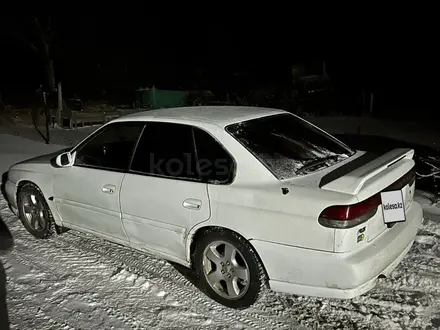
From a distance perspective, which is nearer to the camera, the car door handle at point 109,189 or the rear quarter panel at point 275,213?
the rear quarter panel at point 275,213

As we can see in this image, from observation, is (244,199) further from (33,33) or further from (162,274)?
(33,33)

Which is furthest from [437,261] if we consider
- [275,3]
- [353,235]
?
[275,3]

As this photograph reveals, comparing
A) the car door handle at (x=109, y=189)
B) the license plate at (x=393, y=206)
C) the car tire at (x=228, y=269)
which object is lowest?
the car tire at (x=228, y=269)

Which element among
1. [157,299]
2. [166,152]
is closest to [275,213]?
[166,152]

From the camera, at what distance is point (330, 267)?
281 cm

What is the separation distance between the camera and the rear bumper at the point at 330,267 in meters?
2.79

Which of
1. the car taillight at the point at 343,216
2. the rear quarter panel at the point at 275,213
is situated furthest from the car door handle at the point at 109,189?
the car taillight at the point at 343,216

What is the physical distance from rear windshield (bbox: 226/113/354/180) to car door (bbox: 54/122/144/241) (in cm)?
105

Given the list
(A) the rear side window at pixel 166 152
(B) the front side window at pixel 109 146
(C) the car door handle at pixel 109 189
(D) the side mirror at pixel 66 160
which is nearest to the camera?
(A) the rear side window at pixel 166 152

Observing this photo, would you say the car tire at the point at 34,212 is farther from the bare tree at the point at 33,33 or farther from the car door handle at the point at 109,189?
the bare tree at the point at 33,33

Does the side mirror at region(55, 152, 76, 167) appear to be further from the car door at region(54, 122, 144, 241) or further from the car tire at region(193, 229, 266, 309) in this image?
the car tire at region(193, 229, 266, 309)

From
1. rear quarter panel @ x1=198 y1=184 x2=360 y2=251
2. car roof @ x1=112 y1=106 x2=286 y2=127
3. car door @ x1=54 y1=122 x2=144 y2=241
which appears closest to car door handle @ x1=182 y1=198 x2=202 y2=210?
rear quarter panel @ x1=198 y1=184 x2=360 y2=251

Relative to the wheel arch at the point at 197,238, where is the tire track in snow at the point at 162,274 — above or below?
below

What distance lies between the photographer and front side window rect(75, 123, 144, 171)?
155 inches
